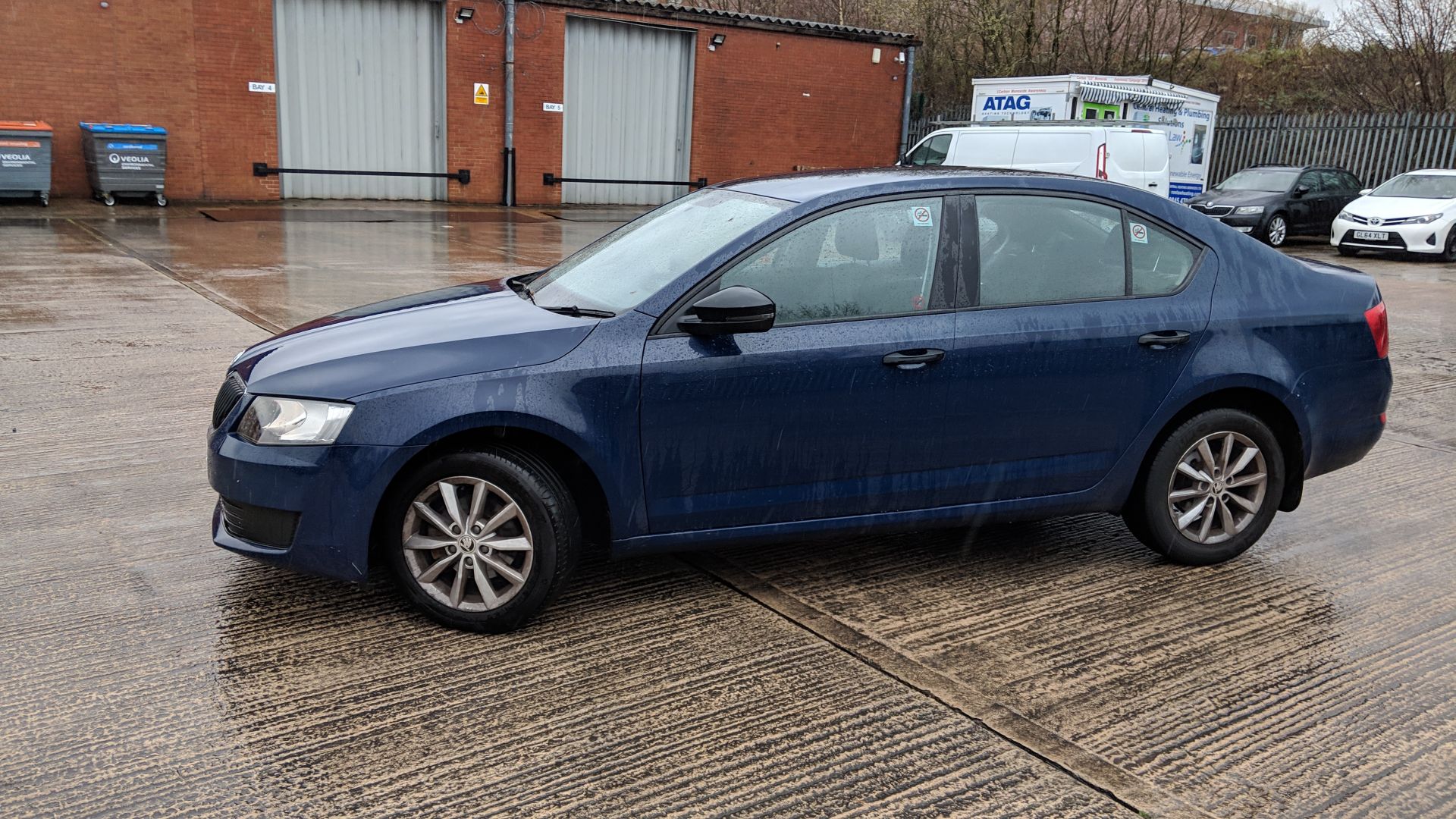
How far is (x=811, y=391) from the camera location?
4012 mm

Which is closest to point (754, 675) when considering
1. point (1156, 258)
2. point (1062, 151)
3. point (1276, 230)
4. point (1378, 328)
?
point (1156, 258)

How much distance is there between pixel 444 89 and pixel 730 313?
19.0 m

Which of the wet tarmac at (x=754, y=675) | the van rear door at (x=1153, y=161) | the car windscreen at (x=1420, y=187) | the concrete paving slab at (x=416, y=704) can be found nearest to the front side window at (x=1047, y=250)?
the wet tarmac at (x=754, y=675)

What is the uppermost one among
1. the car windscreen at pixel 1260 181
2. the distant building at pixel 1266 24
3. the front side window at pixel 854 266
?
the distant building at pixel 1266 24

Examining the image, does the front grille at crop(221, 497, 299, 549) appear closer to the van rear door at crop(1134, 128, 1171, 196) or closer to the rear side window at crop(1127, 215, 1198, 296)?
the rear side window at crop(1127, 215, 1198, 296)

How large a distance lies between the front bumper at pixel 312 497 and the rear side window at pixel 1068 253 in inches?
86.5

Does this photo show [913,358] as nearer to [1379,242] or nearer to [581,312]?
[581,312]

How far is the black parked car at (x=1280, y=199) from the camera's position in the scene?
811 inches

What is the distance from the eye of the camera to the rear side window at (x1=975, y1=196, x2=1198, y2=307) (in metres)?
4.36

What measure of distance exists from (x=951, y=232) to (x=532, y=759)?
7.86ft

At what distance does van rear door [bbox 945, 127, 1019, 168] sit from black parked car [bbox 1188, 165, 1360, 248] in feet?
16.6

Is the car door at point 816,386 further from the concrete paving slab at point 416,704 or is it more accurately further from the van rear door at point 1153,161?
the van rear door at point 1153,161

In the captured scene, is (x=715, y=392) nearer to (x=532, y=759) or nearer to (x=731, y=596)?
(x=731, y=596)

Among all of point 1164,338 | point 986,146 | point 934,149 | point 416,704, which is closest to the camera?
point 416,704
